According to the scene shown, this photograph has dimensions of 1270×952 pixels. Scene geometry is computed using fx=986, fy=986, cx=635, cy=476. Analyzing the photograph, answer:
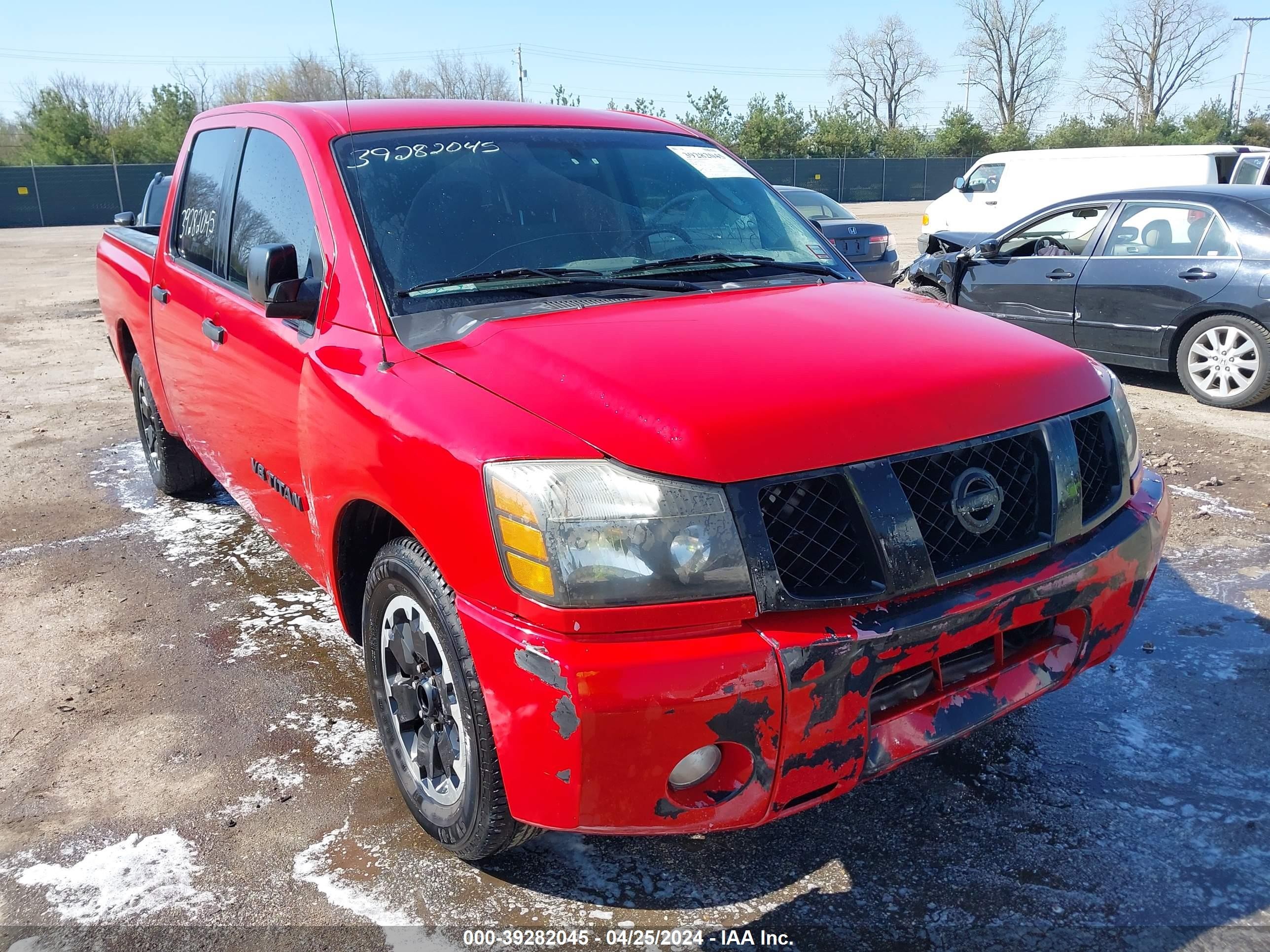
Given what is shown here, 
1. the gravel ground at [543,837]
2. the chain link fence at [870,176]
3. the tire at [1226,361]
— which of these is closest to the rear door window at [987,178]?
the tire at [1226,361]

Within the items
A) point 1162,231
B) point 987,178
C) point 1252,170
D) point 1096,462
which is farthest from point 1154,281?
point 987,178

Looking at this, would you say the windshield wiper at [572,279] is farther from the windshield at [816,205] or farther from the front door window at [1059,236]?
the windshield at [816,205]

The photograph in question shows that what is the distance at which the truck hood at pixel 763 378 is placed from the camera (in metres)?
2.00

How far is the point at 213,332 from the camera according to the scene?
3.57m

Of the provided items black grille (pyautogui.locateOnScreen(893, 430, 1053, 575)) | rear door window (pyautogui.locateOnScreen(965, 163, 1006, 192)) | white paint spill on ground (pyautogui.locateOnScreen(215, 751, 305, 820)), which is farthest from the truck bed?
rear door window (pyautogui.locateOnScreen(965, 163, 1006, 192))

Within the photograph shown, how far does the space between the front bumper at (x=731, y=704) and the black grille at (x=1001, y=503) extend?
0.21 ft

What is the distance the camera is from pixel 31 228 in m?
37.0

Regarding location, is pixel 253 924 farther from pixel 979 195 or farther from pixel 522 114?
pixel 979 195

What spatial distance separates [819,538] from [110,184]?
45.2 m

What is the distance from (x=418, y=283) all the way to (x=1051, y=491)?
171cm

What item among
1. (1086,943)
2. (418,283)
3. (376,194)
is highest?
(376,194)

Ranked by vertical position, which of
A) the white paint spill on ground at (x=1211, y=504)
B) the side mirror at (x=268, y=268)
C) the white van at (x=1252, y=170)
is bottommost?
the white paint spill on ground at (x=1211, y=504)

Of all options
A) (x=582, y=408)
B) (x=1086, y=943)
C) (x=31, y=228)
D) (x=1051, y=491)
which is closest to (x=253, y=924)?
(x=582, y=408)

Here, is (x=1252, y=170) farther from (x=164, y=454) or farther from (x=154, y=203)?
(x=154, y=203)
